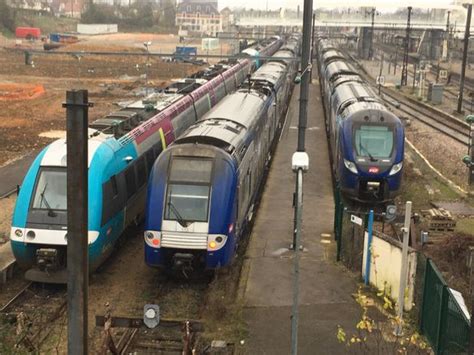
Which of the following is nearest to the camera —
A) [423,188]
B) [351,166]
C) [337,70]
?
[351,166]

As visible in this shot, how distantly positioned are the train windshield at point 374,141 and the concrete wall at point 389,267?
6224mm

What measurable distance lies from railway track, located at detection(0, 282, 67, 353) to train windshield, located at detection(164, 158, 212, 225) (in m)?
2.75

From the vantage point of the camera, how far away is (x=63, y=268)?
1294 centimetres

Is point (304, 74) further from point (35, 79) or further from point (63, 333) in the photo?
point (35, 79)

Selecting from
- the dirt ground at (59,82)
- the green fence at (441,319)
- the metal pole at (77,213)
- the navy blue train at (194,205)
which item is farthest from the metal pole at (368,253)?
A: the dirt ground at (59,82)

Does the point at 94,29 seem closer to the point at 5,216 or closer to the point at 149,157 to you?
the point at 5,216

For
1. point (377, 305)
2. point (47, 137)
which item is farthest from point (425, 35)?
point (377, 305)

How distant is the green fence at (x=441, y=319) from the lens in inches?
386

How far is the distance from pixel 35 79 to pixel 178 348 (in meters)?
56.1

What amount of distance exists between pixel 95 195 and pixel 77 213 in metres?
6.00

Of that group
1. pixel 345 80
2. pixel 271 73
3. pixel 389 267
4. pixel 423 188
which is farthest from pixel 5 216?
pixel 271 73

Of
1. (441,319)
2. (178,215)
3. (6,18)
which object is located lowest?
(441,319)

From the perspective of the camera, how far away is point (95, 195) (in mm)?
13250

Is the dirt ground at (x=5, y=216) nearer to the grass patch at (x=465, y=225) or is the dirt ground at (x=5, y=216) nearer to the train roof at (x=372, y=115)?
the train roof at (x=372, y=115)
